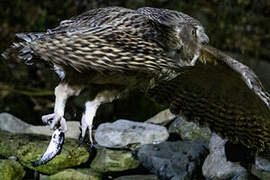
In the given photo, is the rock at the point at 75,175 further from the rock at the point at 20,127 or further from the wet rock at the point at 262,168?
the wet rock at the point at 262,168

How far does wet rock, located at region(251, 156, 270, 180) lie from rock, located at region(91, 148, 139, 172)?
0.98 meters

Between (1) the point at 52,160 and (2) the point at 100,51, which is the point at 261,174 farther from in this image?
(2) the point at 100,51

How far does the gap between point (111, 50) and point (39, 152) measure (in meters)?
1.90

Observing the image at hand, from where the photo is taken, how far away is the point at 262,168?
3699 millimetres

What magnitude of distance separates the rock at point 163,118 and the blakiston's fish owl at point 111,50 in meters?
2.01

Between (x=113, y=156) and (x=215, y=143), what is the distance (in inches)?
35.3

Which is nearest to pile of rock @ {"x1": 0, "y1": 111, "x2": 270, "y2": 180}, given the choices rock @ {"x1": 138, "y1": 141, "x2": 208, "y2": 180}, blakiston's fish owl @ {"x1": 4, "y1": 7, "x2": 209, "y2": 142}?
rock @ {"x1": 138, "y1": 141, "x2": 208, "y2": 180}

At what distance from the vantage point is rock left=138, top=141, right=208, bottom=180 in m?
3.78

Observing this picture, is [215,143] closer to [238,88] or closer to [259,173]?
[259,173]

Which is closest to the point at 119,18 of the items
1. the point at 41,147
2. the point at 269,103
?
the point at 269,103

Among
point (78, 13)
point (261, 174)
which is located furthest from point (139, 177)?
point (78, 13)

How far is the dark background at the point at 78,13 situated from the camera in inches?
242

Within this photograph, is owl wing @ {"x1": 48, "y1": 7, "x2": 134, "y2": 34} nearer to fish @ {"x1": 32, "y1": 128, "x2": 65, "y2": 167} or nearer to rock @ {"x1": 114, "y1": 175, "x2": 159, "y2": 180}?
fish @ {"x1": 32, "y1": 128, "x2": 65, "y2": 167}

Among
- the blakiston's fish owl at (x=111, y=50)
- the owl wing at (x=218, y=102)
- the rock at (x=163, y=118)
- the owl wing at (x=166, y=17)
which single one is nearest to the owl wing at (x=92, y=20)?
the blakiston's fish owl at (x=111, y=50)
